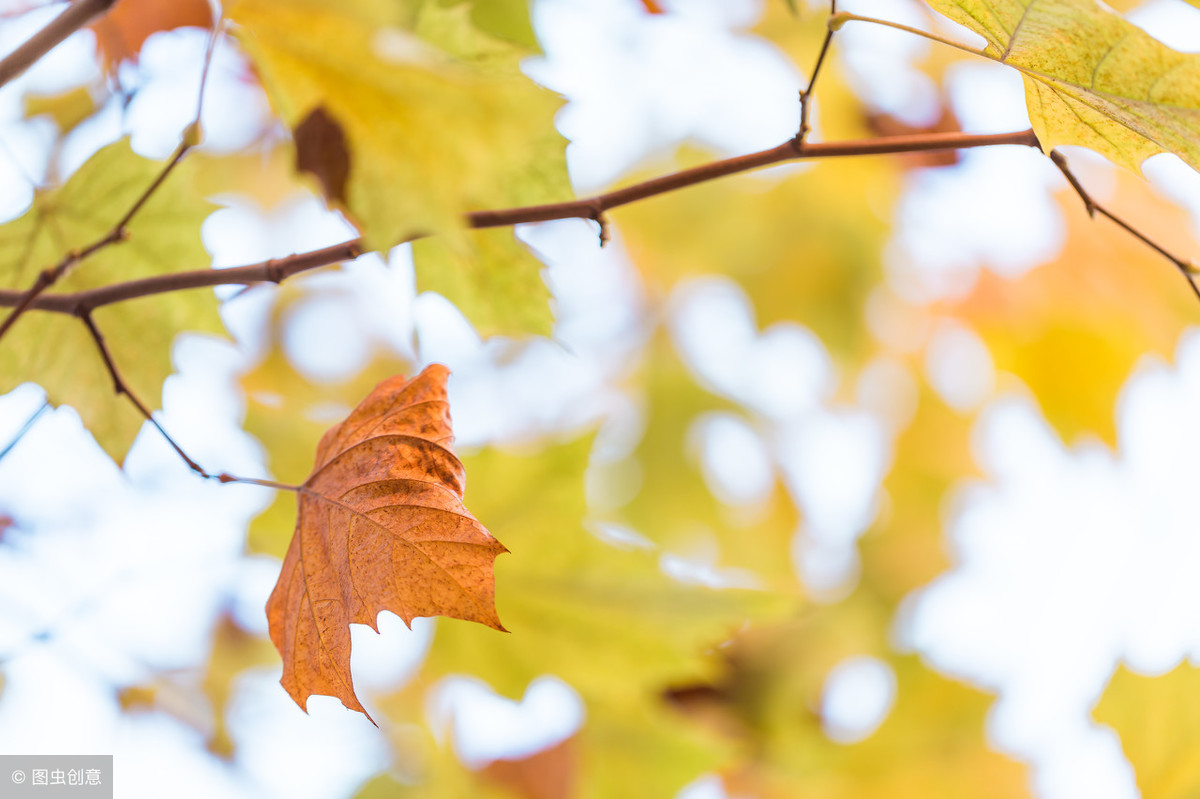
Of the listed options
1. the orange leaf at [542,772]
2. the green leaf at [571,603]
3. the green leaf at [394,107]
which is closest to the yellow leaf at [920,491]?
the orange leaf at [542,772]

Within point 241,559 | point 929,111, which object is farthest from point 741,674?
point 929,111

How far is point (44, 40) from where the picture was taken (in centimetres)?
36

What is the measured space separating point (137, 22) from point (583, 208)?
55 cm

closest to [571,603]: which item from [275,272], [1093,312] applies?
[275,272]

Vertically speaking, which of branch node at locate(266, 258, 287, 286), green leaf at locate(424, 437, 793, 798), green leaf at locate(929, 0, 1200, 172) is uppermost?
green leaf at locate(929, 0, 1200, 172)

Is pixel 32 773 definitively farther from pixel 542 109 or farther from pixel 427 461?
pixel 542 109

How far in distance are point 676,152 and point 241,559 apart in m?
0.92

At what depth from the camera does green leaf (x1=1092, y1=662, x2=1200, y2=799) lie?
2.15ft

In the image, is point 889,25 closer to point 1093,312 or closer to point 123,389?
point 123,389

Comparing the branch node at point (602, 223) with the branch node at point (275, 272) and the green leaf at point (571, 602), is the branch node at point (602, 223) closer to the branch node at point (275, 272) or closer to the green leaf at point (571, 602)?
the branch node at point (275, 272)

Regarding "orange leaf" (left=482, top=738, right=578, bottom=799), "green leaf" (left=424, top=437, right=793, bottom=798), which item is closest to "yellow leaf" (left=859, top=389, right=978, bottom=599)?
"orange leaf" (left=482, top=738, right=578, bottom=799)

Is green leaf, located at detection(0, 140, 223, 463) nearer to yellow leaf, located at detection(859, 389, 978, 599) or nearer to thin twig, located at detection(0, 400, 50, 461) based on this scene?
thin twig, located at detection(0, 400, 50, 461)

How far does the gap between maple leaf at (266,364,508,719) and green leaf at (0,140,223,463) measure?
0.51ft

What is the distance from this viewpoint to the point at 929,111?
1456 millimetres
